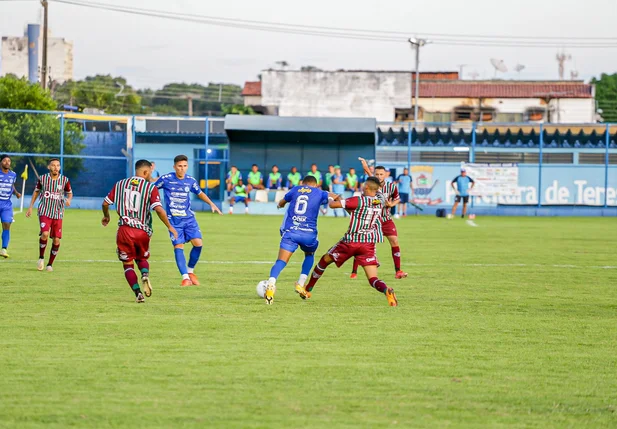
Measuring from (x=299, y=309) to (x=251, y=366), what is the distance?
11.9 ft

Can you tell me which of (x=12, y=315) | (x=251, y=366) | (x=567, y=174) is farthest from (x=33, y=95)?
(x=251, y=366)

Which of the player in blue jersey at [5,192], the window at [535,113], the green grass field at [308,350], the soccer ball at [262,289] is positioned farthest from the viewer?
the window at [535,113]

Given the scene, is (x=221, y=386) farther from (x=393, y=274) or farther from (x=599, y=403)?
(x=393, y=274)

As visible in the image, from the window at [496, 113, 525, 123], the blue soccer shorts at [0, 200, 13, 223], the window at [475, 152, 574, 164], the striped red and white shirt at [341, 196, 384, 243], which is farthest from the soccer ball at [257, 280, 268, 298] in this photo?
the window at [496, 113, 525, 123]

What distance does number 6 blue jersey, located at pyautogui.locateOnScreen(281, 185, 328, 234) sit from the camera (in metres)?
12.0

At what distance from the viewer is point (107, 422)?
19.1 feet

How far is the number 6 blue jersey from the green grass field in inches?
39.2

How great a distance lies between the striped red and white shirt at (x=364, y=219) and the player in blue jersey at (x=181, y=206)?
8.56ft

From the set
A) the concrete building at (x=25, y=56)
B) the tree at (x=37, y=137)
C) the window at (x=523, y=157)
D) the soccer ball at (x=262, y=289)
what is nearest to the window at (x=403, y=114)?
the window at (x=523, y=157)

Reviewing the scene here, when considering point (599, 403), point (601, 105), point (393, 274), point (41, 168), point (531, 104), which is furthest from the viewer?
point (601, 105)

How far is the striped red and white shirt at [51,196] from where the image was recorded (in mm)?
15758

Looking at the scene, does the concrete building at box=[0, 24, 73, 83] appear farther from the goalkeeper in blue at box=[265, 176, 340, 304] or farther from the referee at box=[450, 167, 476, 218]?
the goalkeeper in blue at box=[265, 176, 340, 304]

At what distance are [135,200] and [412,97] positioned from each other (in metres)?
67.1

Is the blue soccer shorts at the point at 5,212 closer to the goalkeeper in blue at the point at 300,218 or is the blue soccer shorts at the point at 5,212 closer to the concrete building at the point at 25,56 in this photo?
the goalkeeper in blue at the point at 300,218
